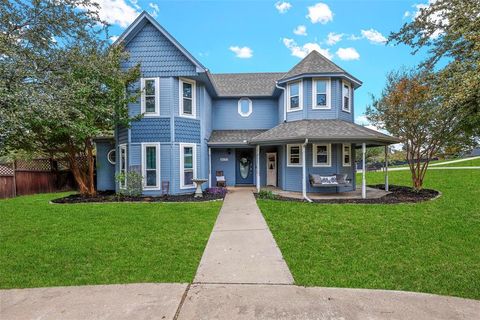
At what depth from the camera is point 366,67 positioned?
14258 mm

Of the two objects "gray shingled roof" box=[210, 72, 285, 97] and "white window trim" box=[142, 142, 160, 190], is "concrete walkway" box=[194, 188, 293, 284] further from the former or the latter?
"gray shingled roof" box=[210, 72, 285, 97]

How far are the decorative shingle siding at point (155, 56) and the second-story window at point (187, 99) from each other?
0.61 m

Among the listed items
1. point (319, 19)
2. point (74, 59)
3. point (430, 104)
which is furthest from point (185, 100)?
point (430, 104)

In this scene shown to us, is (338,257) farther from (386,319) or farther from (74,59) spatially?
(74,59)

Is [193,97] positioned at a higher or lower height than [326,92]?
lower

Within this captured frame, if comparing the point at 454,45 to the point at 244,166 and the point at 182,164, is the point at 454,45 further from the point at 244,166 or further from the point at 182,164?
the point at 244,166

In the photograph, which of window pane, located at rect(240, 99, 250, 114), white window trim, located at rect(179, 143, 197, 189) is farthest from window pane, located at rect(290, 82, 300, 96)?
white window trim, located at rect(179, 143, 197, 189)

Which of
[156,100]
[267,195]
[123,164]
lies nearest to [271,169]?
[267,195]

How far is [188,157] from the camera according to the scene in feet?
39.1

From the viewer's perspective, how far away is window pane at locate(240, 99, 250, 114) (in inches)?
591

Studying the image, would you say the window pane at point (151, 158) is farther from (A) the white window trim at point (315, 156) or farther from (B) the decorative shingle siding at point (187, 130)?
(A) the white window trim at point (315, 156)

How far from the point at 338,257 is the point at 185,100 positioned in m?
9.79

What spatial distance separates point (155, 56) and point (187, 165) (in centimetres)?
530

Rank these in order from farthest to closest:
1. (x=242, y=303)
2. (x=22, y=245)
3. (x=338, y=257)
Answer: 1. (x=22, y=245)
2. (x=338, y=257)
3. (x=242, y=303)
